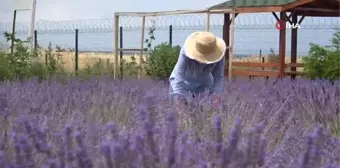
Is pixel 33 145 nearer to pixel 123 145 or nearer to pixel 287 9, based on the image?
pixel 123 145

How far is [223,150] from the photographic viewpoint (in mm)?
1860

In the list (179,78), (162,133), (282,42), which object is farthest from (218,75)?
(282,42)

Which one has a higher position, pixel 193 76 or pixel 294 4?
pixel 294 4

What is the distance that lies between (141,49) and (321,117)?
417 inches

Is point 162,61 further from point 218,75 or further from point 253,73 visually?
point 218,75

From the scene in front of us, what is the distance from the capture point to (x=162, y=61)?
550 inches

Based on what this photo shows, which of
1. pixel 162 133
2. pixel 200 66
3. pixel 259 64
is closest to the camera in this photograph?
pixel 162 133

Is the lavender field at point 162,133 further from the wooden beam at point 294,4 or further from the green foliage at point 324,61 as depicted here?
the wooden beam at point 294,4

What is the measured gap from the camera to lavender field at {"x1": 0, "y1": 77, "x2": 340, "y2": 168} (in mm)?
1822

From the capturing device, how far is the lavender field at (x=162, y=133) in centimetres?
182

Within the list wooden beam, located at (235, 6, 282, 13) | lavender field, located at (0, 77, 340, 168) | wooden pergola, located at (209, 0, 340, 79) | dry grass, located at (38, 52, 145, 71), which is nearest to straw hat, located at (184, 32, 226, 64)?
lavender field, located at (0, 77, 340, 168)

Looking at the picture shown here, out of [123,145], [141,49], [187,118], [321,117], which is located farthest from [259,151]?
[141,49]

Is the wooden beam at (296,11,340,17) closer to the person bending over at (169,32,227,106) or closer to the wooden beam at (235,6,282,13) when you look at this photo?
the wooden beam at (235,6,282,13)

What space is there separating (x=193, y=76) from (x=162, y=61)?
347 inches
